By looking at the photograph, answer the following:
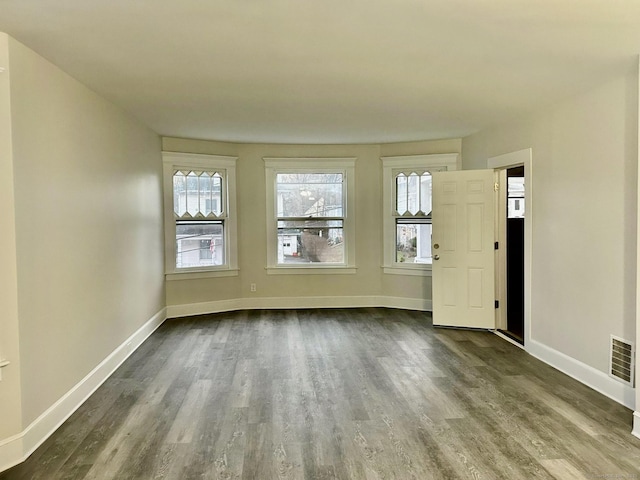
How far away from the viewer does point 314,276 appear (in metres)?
7.00

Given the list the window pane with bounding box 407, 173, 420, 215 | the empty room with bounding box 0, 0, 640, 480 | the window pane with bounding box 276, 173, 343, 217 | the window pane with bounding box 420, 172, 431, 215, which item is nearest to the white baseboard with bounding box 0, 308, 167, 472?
the empty room with bounding box 0, 0, 640, 480

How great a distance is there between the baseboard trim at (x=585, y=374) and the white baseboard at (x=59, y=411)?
3993 mm

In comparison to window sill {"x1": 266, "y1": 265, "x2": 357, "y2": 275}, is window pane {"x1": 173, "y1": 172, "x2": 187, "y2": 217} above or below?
above

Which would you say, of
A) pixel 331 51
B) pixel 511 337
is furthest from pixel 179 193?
pixel 511 337

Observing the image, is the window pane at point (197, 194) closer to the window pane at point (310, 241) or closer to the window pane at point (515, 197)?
the window pane at point (310, 241)

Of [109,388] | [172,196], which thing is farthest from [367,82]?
[172,196]

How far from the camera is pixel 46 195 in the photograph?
305 cm

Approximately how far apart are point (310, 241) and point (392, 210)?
4.28 ft

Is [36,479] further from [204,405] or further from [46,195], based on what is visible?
[46,195]

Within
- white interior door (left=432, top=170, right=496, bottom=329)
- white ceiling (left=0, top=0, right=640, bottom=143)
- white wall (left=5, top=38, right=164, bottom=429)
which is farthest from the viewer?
white interior door (left=432, top=170, right=496, bottom=329)

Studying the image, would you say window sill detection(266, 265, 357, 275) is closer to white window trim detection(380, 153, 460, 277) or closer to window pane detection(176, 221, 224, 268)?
white window trim detection(380, 153, 460, 277)

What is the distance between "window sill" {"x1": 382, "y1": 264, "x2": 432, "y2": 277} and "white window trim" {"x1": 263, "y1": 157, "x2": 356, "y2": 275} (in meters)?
0.54

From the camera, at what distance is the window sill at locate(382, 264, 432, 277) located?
6.66 metres

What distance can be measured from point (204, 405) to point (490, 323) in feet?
11.8
